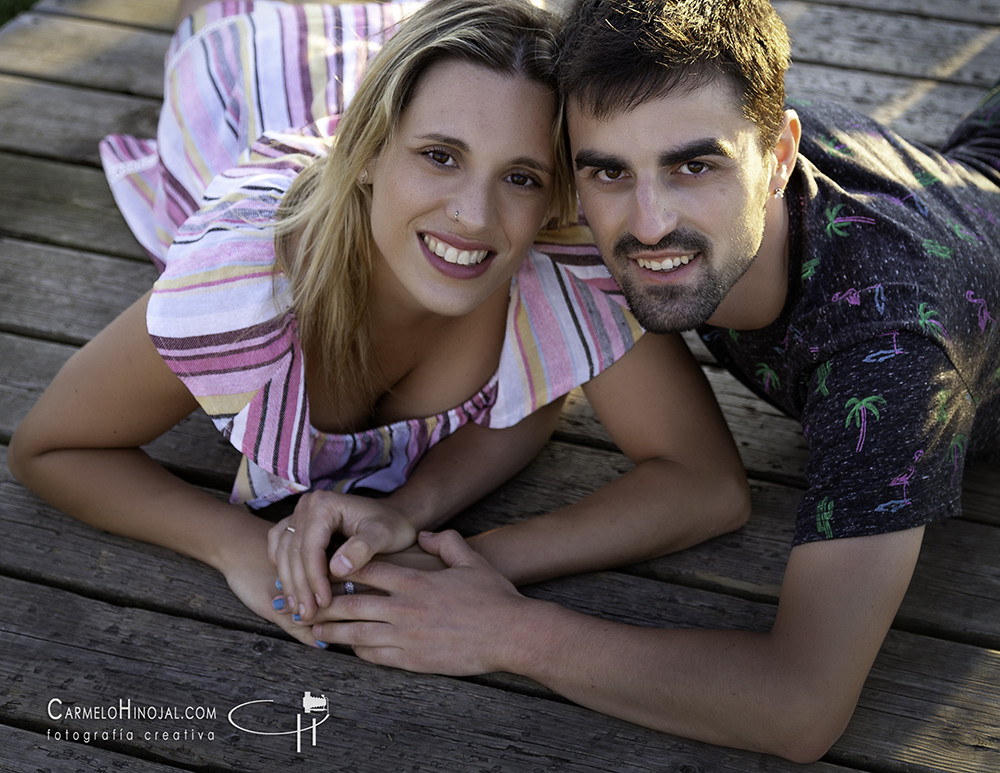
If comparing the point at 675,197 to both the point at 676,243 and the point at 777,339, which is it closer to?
the point at 676,243

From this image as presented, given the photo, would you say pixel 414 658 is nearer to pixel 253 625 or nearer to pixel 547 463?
pixel 253 625

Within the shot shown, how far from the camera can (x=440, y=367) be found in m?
1.94

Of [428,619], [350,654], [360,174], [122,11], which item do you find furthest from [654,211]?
[122,11]

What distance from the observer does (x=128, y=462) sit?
5.99 feet

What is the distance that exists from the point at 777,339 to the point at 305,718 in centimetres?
98

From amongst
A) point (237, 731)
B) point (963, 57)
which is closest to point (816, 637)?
point (237, 731)

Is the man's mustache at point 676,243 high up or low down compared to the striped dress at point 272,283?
up

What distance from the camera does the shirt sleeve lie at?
4.84ft

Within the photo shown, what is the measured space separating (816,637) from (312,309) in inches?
37.2

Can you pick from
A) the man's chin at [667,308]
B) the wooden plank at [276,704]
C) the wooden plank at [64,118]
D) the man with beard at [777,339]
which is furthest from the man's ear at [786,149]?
the wooden plank at [64,118]

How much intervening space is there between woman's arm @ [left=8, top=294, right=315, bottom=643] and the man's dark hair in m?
0.82

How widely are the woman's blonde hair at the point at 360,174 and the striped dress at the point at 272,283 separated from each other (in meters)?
0.06

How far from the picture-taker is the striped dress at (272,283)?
1682 millimetres

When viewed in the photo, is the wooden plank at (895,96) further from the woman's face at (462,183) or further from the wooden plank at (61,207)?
the wooden plank at (61,207)
